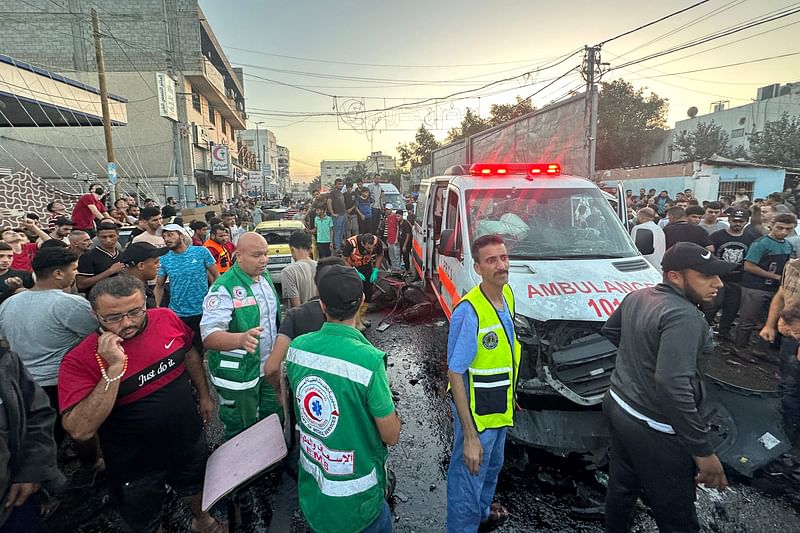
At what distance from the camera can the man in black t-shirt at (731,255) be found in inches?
236

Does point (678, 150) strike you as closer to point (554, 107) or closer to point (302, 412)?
point (554, 107)

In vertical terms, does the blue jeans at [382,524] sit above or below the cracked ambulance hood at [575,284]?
below

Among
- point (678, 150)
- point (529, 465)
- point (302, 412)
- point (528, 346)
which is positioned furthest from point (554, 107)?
point (678, 150)

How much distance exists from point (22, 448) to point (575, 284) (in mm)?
3905

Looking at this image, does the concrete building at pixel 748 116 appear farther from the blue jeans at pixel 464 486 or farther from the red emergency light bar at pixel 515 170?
the blue jeans at pixel 464 486

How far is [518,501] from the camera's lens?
3201 mm

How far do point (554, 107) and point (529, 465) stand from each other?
6.26 meters

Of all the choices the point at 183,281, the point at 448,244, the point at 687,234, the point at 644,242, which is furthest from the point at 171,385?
the point at 687,234

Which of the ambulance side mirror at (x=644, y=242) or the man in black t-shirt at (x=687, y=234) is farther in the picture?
the man in black t-shirt at (x=687, y=234)

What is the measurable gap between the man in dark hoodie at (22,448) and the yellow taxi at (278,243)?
6477 mm

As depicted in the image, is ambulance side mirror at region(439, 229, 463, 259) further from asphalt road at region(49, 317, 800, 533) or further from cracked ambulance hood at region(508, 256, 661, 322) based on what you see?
asphalt road at region(49, 317, 800, 533)

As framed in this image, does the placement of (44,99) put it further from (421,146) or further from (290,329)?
(421,146)

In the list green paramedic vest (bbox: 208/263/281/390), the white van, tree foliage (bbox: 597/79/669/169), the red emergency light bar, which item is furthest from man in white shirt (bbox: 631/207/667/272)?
tree foliage (bbox: 597/79/669/169)

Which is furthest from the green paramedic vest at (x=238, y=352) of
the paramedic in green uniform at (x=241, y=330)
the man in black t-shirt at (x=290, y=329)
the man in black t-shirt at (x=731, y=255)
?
the man in black t-shirt at (x=731, y=255)
